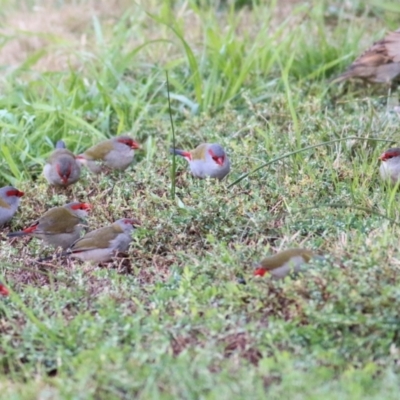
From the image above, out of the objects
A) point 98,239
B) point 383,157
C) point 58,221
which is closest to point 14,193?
point 58,221

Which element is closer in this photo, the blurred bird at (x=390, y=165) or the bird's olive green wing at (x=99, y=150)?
the blurred bird at (x=390, y=165)

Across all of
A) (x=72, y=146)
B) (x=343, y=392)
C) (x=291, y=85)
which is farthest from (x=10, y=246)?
(x=291, y=85)

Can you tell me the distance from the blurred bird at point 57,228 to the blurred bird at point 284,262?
5.67 ft

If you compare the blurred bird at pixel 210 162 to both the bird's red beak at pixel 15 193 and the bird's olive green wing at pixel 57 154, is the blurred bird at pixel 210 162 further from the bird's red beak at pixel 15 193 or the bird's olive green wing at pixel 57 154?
the bird's red beak at pixel 15 193

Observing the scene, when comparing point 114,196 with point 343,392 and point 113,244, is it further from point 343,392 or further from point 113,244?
point 343,392

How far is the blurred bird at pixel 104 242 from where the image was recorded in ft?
17.9

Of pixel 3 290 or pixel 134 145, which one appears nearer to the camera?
pixel 3 290

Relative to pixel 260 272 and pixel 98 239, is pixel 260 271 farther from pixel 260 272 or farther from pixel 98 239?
pixel 98 239

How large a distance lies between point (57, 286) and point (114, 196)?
4.72 ft

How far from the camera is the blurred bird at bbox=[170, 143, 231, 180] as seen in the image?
6.31 metres

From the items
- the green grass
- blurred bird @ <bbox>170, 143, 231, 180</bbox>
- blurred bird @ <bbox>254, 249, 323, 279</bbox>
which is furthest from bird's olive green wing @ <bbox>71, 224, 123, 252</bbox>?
blurred bird @ <bbox>254, 249, 323, 279</bbox>

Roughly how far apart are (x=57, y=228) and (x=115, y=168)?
3.72ft

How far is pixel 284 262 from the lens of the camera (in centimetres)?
465

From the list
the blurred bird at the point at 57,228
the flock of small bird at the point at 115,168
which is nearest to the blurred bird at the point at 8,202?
the flock of small bird at the point at 115,168
